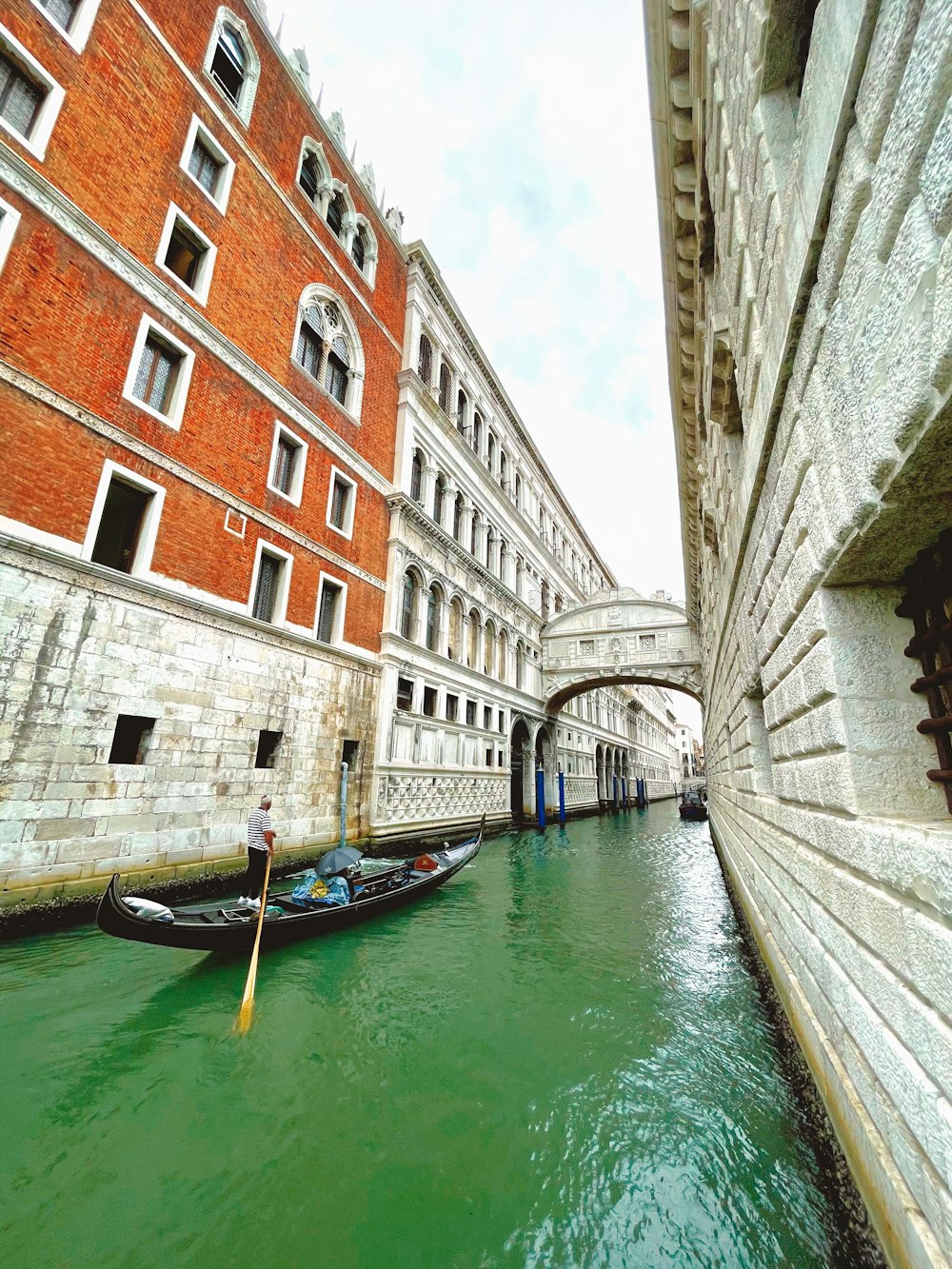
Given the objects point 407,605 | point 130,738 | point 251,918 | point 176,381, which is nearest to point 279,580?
point 176,381

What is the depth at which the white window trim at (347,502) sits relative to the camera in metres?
11.3

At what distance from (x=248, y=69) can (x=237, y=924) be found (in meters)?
14.9

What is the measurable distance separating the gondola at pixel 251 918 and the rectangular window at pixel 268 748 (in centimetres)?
289

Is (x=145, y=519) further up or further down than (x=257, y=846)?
further up

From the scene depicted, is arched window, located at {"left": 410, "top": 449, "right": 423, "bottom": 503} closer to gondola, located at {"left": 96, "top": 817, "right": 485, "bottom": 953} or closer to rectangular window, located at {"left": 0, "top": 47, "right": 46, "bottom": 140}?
rectangular window, located at {"left": 0, "top": 47, "right": 46, "bottom": 140}

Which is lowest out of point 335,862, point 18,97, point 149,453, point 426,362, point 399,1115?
point 399,1115

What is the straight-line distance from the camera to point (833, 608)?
221 cm

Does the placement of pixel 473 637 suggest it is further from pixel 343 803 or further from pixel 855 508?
pixel 855 508

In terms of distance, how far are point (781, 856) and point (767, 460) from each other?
2507 millimetres

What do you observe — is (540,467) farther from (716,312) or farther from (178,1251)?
(178,1251)

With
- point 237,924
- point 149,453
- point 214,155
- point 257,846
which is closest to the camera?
point 237,924

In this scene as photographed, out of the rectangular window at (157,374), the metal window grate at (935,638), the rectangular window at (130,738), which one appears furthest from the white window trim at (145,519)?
the metal window grate at (935,638)

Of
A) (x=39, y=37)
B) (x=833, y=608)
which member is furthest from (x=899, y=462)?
(x=39, y=37)

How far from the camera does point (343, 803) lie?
1002 cm
